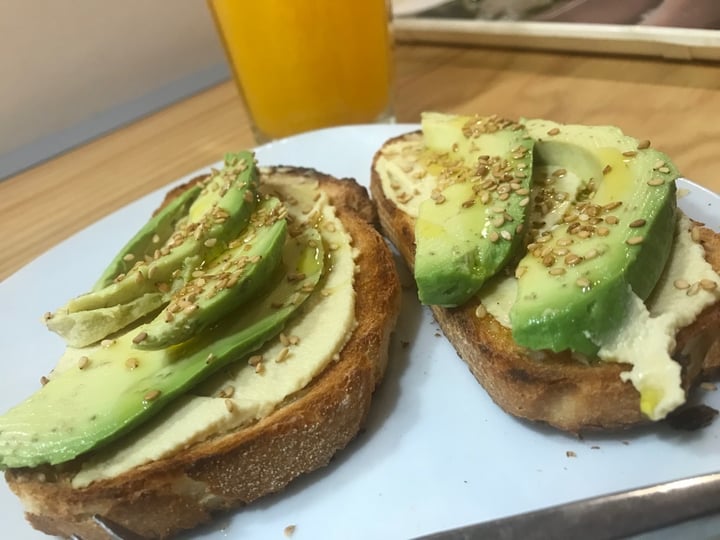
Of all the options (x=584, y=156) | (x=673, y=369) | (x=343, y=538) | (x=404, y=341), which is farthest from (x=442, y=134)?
(x=343, y=538)

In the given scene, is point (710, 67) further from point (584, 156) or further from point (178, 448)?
point (178, 448)

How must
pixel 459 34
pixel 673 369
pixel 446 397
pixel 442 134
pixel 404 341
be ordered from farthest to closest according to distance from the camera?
pixel 459 34 < pixel 442 134 < pixel 404 341 < pixel 446 397 < pixel 673 369

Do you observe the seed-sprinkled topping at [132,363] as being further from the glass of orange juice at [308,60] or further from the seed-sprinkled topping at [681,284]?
the glass of orange juice at [308,60]

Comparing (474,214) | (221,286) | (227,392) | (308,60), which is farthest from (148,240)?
(308,60)

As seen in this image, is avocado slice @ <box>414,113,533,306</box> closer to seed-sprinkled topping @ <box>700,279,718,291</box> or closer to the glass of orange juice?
seed-sprinkled topping @ <box>700,279,718,291</box>

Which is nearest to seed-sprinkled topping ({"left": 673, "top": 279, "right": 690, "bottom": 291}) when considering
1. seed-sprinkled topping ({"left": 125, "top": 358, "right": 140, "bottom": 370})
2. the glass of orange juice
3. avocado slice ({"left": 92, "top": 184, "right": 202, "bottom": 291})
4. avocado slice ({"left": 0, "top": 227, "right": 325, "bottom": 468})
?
avocado slice ({"left": 0, "top": 227, "right": 325, "bottom": 468})

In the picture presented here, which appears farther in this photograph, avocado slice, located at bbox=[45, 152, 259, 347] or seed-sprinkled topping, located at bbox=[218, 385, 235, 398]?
avocado slice, located at bbox=[45, 152, 259, 347]
